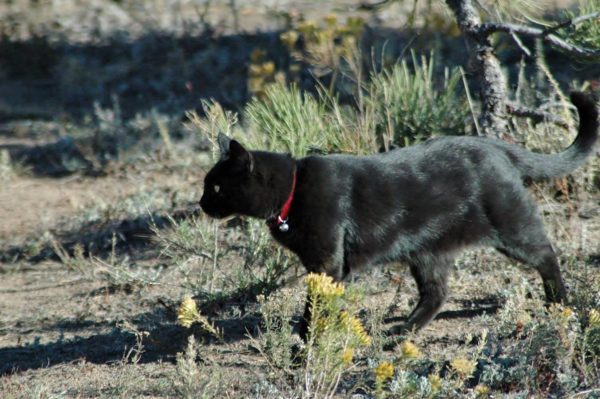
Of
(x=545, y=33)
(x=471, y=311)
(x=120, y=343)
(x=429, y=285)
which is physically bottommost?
(x=120, y=343)

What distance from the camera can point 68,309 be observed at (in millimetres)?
5762

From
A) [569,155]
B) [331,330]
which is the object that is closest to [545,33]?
[569,155]

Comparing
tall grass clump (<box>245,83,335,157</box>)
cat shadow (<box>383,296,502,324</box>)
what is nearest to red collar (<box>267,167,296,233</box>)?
cat shadow (<box>383,296,502,324</box>)

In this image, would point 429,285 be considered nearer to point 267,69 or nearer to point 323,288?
point 323,288

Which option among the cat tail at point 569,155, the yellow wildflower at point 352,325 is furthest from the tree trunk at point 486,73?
the yellow wildflower at point 352,325

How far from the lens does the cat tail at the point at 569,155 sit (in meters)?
4.78

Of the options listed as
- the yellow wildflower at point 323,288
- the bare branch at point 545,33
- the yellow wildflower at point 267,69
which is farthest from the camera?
the yellow wildflower at point 267,69

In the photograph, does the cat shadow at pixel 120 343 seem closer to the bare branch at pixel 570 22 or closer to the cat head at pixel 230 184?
the cat head at pixel 230 184

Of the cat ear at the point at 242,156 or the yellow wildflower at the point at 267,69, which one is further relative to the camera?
the yellow wildflower at the point at 267,69

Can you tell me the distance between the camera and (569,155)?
16.0ft

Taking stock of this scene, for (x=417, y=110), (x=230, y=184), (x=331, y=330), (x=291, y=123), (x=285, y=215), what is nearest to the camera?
(x=331, y=330)

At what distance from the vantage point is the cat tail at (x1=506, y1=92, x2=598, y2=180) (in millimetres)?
4777

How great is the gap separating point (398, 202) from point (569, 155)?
95 cm

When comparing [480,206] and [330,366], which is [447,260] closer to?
[480,206]
